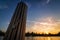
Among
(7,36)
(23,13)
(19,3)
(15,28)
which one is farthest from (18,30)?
(19,3)

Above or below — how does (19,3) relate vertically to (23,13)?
above

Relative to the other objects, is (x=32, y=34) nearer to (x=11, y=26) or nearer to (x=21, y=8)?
(x=21, y=8)

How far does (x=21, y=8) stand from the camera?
16594mm

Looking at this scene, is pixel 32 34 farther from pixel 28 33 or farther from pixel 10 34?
pixel 10 34

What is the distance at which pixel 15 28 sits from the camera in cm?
1366

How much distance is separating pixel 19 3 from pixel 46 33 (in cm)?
890

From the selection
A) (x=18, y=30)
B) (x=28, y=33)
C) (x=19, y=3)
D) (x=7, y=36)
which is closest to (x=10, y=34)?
(x=7, y=36)

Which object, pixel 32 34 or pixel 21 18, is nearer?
pixel 21 18

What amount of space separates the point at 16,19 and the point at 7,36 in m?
3.39

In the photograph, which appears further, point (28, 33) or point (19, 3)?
point (28, 33)

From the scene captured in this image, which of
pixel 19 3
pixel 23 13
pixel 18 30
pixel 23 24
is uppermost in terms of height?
pixel 19 3

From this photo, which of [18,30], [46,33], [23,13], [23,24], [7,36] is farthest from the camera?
[46,33]

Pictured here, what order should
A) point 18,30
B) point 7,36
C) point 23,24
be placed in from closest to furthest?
point 7,36 → point 18,30 → point 23,24

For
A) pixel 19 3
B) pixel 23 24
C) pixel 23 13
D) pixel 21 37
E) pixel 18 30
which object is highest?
pixel 19 3
